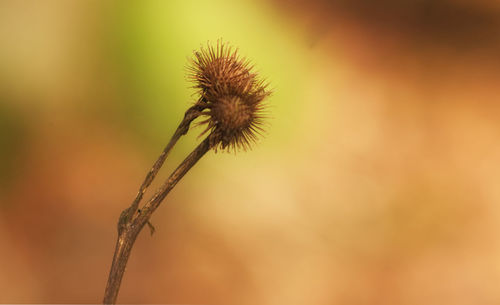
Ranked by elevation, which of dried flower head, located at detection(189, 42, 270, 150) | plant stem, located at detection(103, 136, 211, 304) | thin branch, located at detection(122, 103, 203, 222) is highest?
dried flower head, located at detection(189, 42, 270, 150)

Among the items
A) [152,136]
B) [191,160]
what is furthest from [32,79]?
[191,160]

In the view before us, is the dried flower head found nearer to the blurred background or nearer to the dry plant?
the dry plant

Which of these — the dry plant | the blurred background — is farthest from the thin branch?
the blurred background

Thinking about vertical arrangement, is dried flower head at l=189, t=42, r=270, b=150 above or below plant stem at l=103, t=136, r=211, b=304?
above

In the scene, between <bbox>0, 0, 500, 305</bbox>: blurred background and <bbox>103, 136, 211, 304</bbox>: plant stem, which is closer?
<bbox>103, 136, 211, 304</bbox>: plant stem

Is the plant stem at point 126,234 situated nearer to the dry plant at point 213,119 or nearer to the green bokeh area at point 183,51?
the dry plant at point 213,119

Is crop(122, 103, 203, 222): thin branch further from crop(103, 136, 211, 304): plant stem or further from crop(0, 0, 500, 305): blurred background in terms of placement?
crop(0, 0, 500, 305): blurred background

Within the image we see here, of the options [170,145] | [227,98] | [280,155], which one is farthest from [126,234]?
[280,155]

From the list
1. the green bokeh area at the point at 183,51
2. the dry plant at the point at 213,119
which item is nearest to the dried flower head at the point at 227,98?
the dry plant at the point at 213,119

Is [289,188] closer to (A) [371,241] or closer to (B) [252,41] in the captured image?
(A) [371,241]
